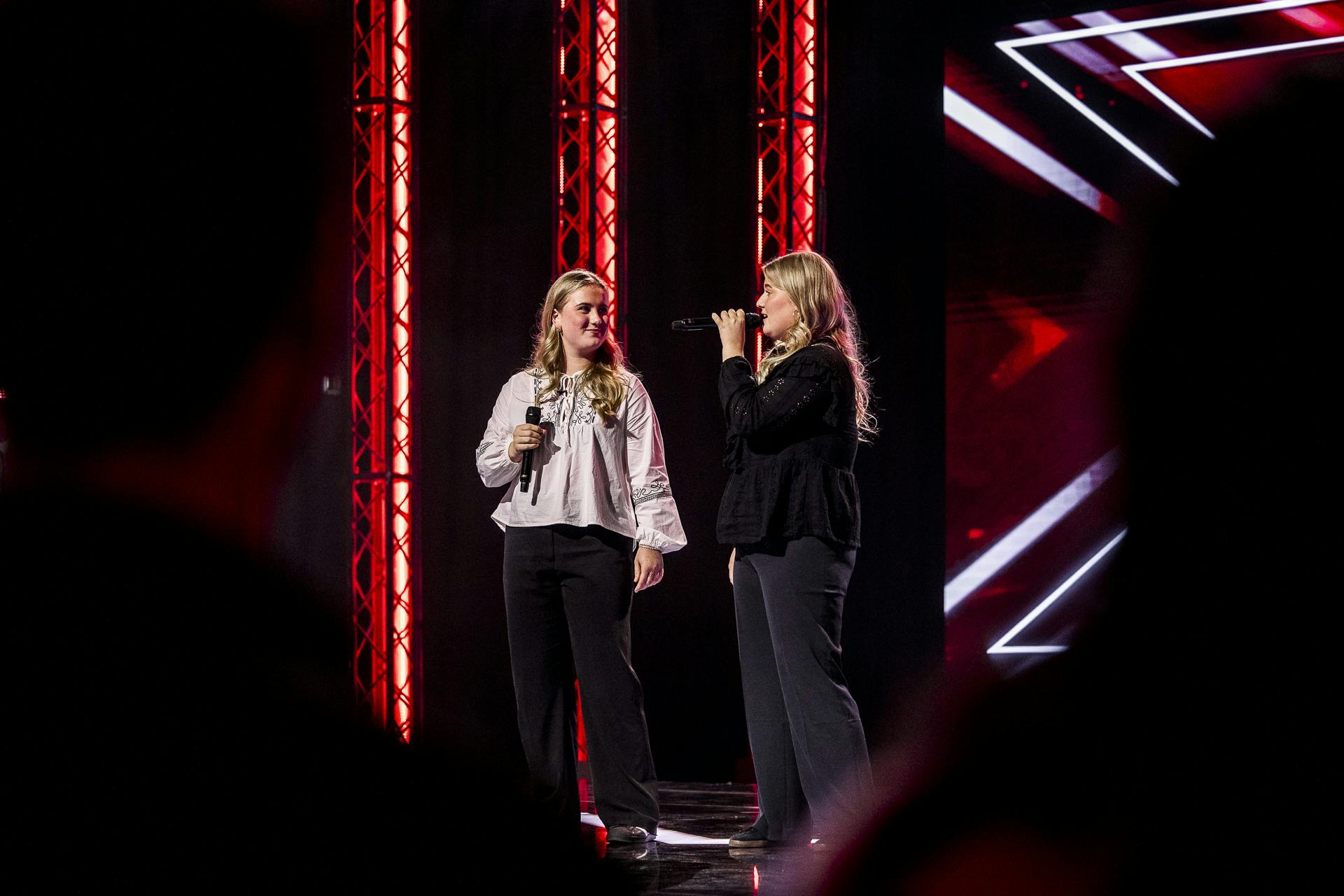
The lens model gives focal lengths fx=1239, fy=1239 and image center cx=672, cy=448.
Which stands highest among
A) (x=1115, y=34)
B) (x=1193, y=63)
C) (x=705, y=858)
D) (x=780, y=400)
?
→ (x=1115, y=34)

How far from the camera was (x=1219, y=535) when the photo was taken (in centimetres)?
366

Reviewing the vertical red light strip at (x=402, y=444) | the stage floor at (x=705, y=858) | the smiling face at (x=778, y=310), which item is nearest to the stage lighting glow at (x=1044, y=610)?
the stage floor at (x=705, y=858)

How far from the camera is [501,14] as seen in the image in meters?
4.11

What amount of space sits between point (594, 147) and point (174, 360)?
1.66 m

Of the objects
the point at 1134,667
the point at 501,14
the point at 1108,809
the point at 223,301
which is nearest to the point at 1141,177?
the point at 1134,667

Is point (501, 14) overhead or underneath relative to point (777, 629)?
overhead

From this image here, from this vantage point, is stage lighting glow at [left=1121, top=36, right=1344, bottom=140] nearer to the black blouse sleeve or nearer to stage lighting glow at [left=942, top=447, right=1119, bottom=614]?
stage lighting glow at [left=942, top=447, right=1119, bottom=614]

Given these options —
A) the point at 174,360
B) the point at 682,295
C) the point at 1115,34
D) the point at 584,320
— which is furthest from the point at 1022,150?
the point at 174,360

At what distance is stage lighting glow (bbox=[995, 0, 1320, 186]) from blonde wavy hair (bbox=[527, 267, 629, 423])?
1.70 m

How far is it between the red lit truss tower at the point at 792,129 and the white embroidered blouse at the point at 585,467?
0.82m

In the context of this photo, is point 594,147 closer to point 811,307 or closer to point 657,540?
point 811,307

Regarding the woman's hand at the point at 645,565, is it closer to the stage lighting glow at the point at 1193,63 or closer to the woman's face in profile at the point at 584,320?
the woman's face in profile at the point at 584,320

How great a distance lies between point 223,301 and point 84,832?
6.44 feet

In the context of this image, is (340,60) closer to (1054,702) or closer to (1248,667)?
(1054,702)
